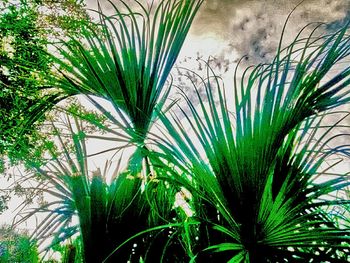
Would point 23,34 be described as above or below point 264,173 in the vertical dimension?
above

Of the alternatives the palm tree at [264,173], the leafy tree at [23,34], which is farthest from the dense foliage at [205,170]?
the leafy tree at [23,34]

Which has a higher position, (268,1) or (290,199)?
(268,1)

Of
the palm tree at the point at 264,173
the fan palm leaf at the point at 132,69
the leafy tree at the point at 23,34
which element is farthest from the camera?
the leafy tree at the point at 23,34

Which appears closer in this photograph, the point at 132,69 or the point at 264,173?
the point at 264,173

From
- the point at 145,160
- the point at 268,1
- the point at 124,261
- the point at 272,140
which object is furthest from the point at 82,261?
the point at 268,1

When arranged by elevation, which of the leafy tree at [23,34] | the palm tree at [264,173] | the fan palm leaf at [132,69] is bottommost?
the palm tree at [264,173]

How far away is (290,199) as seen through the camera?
683 mm

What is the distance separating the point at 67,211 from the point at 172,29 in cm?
71

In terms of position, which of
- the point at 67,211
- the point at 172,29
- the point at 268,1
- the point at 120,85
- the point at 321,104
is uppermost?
the point at 268,1

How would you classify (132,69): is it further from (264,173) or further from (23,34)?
(23,34)

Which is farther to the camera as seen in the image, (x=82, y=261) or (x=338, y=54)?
(x=82, y=261)

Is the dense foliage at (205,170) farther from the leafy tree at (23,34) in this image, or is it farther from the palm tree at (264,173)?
the leafy tree at (23,34)

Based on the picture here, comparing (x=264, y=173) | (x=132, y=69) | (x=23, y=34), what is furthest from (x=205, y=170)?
(x=23, y=34)

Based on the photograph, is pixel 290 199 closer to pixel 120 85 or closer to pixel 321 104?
pixel 321 104
